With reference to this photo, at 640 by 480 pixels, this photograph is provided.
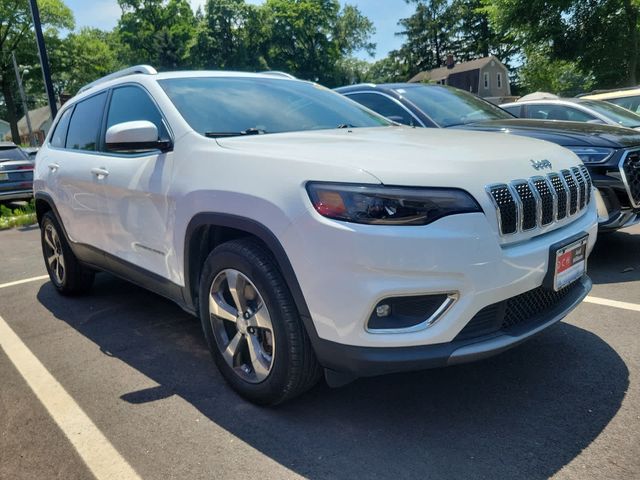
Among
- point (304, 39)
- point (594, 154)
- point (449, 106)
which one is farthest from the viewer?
point (304, 39)

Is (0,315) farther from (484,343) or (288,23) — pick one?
(288,23)

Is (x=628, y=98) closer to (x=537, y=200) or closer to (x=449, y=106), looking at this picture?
(x=449, y=106)

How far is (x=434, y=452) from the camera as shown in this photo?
2.28m

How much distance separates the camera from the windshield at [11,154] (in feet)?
40.9

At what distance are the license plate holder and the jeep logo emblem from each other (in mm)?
364

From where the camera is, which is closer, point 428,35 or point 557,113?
point 557,113

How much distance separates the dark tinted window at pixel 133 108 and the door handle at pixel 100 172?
36 centimetres

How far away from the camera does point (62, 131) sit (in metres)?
4.80

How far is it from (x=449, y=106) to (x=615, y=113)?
333cm

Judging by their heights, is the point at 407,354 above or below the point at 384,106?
below

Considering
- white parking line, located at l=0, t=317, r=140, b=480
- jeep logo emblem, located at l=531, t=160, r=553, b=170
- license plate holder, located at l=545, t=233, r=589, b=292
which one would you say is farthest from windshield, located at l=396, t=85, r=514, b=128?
white parking line, located at l=0, t=317, r=140, b=480

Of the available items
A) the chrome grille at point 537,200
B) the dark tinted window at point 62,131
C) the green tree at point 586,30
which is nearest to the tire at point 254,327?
the chrome grille at point 537,200

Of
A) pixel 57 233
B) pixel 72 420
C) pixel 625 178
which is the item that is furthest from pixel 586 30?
pixel 72 420

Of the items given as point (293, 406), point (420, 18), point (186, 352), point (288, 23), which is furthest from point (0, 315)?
point (420, 18)
